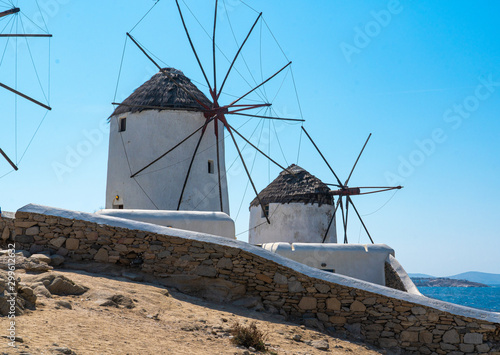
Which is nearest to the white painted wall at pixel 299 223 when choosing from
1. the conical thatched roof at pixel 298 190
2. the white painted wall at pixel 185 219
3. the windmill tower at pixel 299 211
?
the windmill tower at pixel 299 211

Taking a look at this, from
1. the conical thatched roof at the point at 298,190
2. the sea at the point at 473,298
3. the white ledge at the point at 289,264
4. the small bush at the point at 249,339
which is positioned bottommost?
the sea at the point at 473,298

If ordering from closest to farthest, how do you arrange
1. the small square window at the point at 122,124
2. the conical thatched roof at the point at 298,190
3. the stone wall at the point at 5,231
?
the stone wall at the point at 5,231
the small square window at the point at 122,124
the conical thatched roof at the point at 298,190

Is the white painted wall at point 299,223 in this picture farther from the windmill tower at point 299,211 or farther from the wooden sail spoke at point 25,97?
the wooden sail spoke at point 25,97

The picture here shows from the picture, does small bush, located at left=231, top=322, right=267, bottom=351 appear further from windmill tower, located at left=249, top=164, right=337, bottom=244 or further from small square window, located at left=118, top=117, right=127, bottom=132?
windmill tower, located at left=249, top=164, right=337, bottom=244

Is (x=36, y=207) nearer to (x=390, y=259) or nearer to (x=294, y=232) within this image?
(x=390, y=259)

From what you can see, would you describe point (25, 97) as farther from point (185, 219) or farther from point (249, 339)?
point (249, 339)

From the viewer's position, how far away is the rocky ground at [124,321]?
207 inches

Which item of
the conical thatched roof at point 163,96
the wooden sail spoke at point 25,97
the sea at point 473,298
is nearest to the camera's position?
the wooden sail spoke at point 25,97

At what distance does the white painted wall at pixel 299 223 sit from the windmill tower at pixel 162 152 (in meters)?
3.69

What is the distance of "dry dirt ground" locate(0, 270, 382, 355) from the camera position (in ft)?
17.0

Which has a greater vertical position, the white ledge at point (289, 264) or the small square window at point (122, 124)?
the small square window at point (122, 124)

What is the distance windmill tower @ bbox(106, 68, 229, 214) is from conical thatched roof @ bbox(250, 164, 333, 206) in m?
3.77

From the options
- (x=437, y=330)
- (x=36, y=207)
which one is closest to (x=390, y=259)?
(x=437, y=330)

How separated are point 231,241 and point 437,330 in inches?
139
